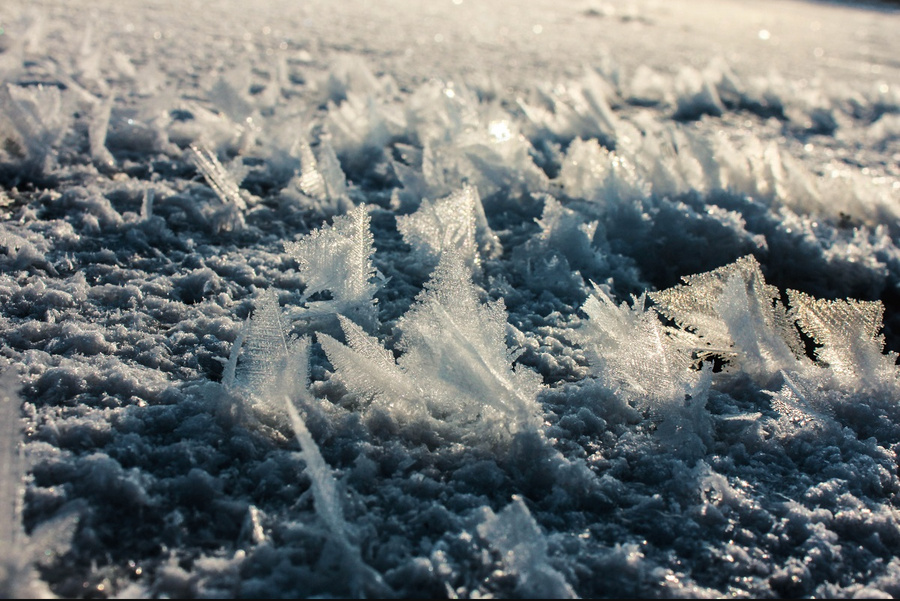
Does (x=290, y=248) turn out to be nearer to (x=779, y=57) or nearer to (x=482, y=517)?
(x=482, y=517)

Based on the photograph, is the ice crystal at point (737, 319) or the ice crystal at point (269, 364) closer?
the ice crystal at point (269, 364)

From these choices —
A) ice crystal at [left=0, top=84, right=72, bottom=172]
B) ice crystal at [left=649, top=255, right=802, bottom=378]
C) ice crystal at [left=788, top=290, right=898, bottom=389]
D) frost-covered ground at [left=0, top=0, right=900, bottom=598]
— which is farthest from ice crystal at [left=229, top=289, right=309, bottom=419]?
ice crystal at [left=0, top=84, right=72, bottom=172]

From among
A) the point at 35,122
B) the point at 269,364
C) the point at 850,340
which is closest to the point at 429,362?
the point at 269,364

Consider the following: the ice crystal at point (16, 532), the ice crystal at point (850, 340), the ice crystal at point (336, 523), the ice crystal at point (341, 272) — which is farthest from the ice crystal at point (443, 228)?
the ice crystal at point (16, 532)

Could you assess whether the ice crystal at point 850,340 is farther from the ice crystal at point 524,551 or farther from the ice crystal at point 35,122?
the ice crystal at point 35,122

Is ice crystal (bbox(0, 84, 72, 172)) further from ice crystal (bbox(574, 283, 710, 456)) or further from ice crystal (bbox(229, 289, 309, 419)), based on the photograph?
ice crystal (bbox(574, 283, 710, 456))

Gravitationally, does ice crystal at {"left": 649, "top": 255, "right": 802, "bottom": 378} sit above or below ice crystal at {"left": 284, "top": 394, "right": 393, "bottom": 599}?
above

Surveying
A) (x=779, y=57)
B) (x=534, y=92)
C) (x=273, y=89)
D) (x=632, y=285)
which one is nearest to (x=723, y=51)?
(x=779, y=57)

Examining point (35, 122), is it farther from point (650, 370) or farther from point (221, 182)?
point (650, 370)
